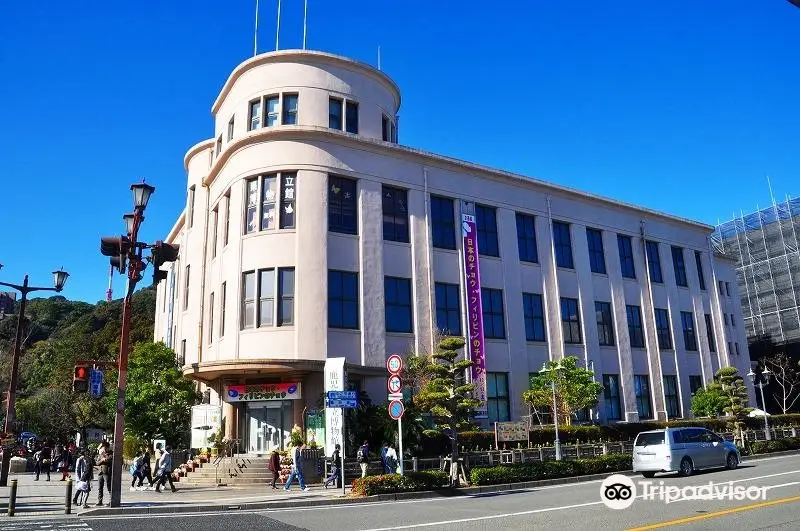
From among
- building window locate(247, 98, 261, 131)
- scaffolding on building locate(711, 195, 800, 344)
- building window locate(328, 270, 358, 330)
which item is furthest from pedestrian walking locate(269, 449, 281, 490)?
scaffolding on building locate(711, 195, 800, 344)

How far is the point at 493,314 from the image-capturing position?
3141 cm

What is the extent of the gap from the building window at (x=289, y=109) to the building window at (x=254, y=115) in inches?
49.6

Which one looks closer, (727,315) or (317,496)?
(317,496)

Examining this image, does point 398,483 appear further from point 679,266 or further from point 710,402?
point 679,266

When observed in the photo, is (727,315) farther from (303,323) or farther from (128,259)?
(128,259)

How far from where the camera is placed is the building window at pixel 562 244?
3522 cm

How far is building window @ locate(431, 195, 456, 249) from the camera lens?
101ft

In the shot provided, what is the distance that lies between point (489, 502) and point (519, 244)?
788 inches

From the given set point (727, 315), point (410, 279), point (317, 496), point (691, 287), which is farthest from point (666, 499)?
point (727, 315)

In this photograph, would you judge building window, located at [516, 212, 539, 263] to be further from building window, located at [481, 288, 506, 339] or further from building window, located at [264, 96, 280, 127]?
building window, located at [264, 96, 280, 127]

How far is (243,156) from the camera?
94.0ft

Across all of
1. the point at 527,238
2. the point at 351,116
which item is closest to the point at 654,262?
the point at 527,238

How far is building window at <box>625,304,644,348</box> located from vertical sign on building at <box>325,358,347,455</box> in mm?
21470

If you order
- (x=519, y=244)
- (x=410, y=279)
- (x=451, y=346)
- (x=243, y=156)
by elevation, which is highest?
(x=243, y=156)
